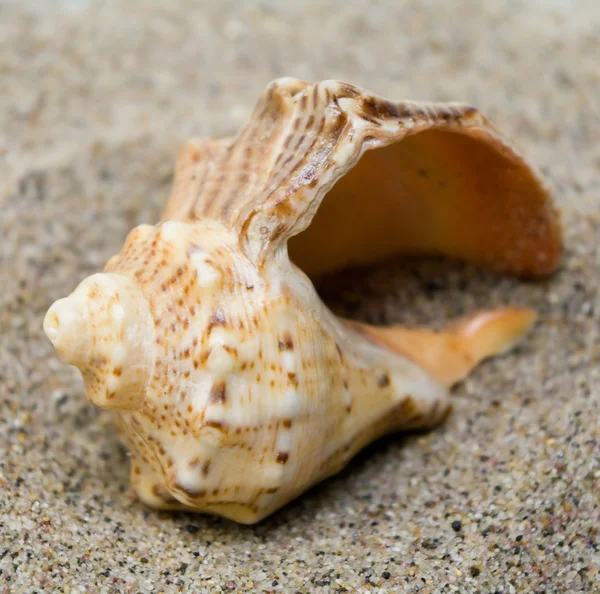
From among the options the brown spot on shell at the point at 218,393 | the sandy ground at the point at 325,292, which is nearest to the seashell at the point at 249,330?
the brown spot on shell at the point at 218,393

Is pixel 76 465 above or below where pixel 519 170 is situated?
below

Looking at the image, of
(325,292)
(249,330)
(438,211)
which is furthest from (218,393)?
(438,211)

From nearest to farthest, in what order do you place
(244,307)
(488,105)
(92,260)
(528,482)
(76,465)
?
(244,307) < (528,482) < (76,465) < (92,260) < (488,105)

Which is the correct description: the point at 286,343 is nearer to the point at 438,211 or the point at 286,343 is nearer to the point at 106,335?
the point at 106,335

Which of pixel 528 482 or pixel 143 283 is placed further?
pixel 528 482

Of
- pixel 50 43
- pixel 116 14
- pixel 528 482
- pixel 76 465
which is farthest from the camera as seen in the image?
pixel 116 14

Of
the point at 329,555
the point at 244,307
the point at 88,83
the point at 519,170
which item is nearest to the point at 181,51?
the point at 88,83

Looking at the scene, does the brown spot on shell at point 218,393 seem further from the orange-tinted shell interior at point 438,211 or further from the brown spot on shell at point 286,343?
the orange-tinted shell interior at point 438,211

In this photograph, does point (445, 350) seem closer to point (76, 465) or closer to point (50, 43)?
point (76, 465)
